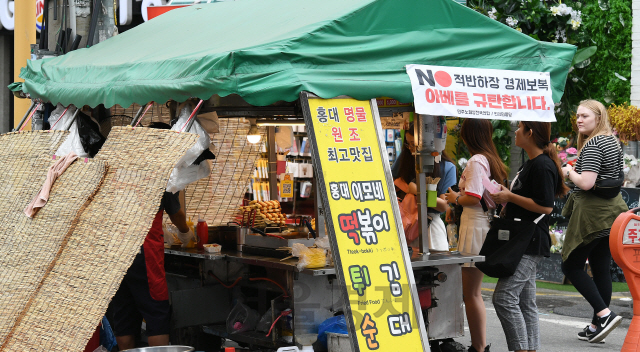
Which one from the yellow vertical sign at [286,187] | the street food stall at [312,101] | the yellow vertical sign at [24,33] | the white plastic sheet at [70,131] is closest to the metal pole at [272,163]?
the yellow vertical sign at [286,187]

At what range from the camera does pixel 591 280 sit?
712cm

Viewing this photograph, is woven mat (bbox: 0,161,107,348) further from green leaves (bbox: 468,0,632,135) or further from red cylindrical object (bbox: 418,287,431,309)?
green leaves (bbox: 468,0,632,135)

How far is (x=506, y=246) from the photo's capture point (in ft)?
19.9

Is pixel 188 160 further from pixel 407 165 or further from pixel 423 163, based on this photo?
pixel 407 165

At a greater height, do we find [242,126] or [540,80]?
[540,80]

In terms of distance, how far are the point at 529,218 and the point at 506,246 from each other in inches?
11.8

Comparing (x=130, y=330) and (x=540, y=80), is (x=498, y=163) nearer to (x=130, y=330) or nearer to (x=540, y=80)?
(x=540, y=80)

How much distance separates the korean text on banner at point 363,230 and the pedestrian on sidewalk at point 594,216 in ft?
8.92

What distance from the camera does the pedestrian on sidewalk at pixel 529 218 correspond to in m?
6.00

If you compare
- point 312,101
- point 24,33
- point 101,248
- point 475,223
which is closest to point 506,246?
point 475,223

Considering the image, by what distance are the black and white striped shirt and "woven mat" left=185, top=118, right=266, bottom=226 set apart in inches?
155

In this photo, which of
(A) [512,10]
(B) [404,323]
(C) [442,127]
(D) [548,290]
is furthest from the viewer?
(A) [512,10]

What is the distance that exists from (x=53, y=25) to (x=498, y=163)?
5.72 meters

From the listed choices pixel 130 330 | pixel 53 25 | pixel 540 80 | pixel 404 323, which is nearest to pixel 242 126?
pixel 53 25
